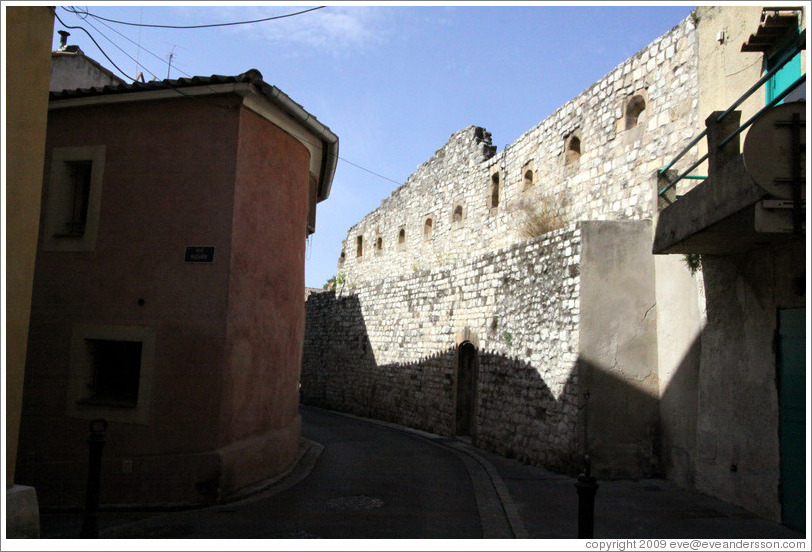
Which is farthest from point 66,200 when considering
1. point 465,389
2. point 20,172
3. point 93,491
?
point 465,389

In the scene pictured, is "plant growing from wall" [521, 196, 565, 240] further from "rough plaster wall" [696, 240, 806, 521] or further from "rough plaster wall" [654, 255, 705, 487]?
"rough plaster wall" [696, 240, 806, 521]

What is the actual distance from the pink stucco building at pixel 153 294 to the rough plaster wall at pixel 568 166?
225 inches

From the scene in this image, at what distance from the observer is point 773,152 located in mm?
4859

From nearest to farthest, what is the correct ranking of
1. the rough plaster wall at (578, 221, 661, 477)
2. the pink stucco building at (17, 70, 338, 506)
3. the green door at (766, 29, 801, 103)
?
1. the green door at (766, 29, 801, 103)
2. the pink stucco building at (17, 70, 338, 506)
3. the rough plaster wall at (578, 221, 661, 477)

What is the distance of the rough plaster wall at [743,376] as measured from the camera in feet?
20.9

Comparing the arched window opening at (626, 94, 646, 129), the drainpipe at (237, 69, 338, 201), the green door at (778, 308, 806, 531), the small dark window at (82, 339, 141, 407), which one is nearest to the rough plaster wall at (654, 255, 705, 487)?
the green door at (778, 308, 806, 531)

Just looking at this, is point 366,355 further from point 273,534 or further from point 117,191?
point 273,534

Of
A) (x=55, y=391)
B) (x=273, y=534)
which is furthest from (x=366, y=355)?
(x=273, y=534)

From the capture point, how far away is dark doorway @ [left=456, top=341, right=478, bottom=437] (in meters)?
13.7

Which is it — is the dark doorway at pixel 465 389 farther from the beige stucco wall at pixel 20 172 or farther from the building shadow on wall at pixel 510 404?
the beige stucco wall at pixel 20 172

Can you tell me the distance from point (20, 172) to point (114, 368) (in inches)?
137

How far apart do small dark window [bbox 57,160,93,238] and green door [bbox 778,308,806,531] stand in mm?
8398

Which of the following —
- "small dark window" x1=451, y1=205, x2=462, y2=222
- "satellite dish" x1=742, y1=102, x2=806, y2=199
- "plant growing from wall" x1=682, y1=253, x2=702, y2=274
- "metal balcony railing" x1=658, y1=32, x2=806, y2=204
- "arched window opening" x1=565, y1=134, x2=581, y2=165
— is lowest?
"plant growing from wall" x1=682, y1=253, x2=702, y2=274

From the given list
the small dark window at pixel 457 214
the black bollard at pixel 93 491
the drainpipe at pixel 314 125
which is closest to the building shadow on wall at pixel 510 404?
the small dark window at pixel 457 214
